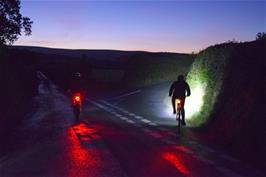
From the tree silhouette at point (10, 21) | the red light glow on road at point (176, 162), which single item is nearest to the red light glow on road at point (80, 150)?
the red light glow on road at point (176, 162)

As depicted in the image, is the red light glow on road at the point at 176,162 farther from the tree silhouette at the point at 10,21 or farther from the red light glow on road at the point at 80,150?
the tree silhouette at the point at 10,21

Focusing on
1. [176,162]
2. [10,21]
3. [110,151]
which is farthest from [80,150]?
[10,21]

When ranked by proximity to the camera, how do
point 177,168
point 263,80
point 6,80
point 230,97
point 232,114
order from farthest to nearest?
point 6,80 < point 230,97 < point 232,114 < point 263,80 < point 177,168

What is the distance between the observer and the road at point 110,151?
1017cm

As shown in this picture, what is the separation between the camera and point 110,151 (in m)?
12.6

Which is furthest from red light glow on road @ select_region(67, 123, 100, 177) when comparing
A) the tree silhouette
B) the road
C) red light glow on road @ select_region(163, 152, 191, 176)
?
the tree silhouette

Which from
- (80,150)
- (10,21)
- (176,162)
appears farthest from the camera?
(10,21)

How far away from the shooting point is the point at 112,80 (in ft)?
205

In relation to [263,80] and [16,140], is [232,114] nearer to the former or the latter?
[263,80]

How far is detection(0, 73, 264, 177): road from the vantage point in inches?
400

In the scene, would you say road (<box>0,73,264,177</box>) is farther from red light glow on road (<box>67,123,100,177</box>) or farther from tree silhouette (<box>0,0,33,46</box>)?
tree silhouette (<box>0,0,33,46</box>)

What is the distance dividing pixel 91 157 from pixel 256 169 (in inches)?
142

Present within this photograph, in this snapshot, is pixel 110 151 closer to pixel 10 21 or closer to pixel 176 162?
pixel 176 162

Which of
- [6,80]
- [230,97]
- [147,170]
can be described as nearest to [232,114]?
[230,97]
